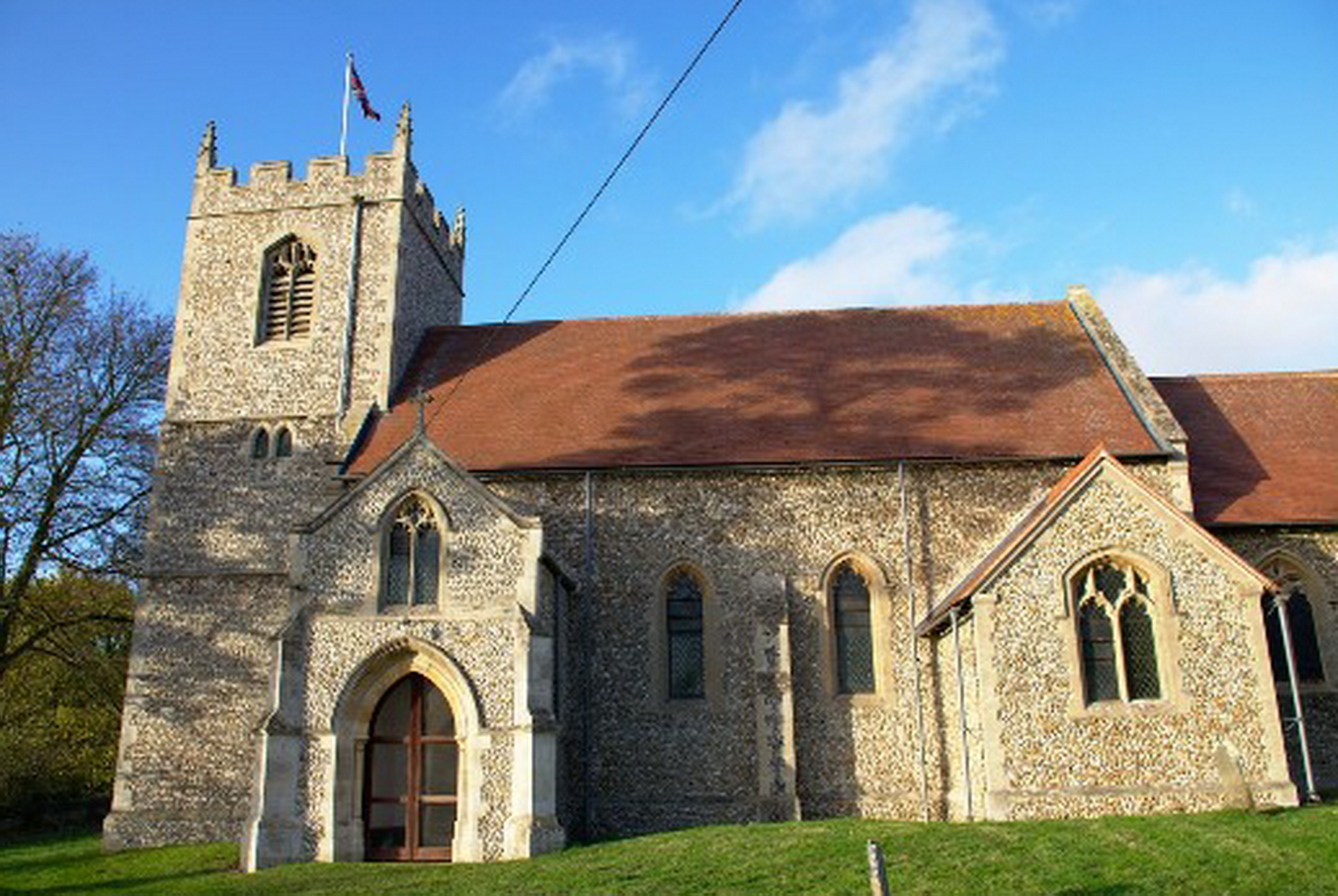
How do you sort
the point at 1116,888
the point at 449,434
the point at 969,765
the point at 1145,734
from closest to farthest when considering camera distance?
the point at 1116,888 < the point at 1145,734 < the point at 969,765 < the point at 449,434

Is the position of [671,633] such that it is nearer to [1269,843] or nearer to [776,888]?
[776,888]

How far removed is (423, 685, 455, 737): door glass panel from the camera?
1473 centimetres

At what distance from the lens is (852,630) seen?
663 inches

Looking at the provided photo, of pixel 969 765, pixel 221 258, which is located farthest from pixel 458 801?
pixel 221 258

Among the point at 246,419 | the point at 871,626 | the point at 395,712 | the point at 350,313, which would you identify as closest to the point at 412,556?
the point at 395,712

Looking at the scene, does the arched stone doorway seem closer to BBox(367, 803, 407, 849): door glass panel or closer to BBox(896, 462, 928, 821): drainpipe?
BBox(367, 803, 407, 849): door glass panel

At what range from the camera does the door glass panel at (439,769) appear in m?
14.6

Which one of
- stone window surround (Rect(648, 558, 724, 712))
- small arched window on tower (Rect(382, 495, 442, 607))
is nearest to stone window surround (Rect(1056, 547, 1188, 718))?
stone window surround (Rect(648, 558, 724, 712))

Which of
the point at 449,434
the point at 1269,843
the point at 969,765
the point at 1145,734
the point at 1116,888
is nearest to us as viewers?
the point at 1116,888

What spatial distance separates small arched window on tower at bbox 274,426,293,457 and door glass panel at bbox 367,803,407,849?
7651 millimetres

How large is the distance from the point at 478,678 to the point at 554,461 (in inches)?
179

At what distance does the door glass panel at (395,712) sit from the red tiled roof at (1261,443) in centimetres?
1291

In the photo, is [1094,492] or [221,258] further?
[221,258]

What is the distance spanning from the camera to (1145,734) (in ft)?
46.0
